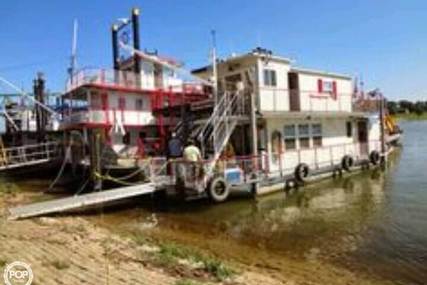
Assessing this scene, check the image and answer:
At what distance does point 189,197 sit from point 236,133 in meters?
6.09

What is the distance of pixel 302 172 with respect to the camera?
2502 cm

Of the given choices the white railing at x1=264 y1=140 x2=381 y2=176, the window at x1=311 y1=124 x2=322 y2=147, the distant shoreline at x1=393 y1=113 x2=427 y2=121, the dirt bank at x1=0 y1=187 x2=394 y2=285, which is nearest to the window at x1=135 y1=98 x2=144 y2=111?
the window at x1=311 y1=124 x2=322 y2=147

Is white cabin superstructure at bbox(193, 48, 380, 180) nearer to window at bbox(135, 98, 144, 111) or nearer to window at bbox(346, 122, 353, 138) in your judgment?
window at bbox(346, 122, 353, 138)

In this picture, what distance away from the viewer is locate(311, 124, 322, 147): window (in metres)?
27.8

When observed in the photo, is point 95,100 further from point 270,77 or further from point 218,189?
point 218,189

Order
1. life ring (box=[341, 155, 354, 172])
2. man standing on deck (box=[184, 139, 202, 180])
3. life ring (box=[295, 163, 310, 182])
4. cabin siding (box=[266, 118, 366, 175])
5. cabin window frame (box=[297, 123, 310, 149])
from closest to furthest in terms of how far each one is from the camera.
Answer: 1. man standing on deck (box=[184, 139, 202, 180])
2. cabin siding (box=[266, 118, 366, 175])
3. life ring (box=[295, 163, 310, 182])
4. cabin window frame (box=[297, 123, 310, 149])
5. life ring (box=[341, 155, 354, 172])

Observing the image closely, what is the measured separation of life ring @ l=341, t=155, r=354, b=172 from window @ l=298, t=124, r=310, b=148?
8.34 feet

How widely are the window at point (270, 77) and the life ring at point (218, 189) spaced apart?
652cm

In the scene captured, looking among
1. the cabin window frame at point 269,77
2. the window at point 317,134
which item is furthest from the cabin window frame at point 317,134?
the cabin window frame at point 269,77

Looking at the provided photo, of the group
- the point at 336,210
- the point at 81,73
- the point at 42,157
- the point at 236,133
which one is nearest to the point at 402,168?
the point at 236,133

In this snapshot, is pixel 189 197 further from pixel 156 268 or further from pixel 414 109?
pixel 414 109

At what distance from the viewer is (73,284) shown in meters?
8.12

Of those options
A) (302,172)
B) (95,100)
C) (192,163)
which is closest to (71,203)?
(192,163)

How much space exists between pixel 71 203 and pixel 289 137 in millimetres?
12006
